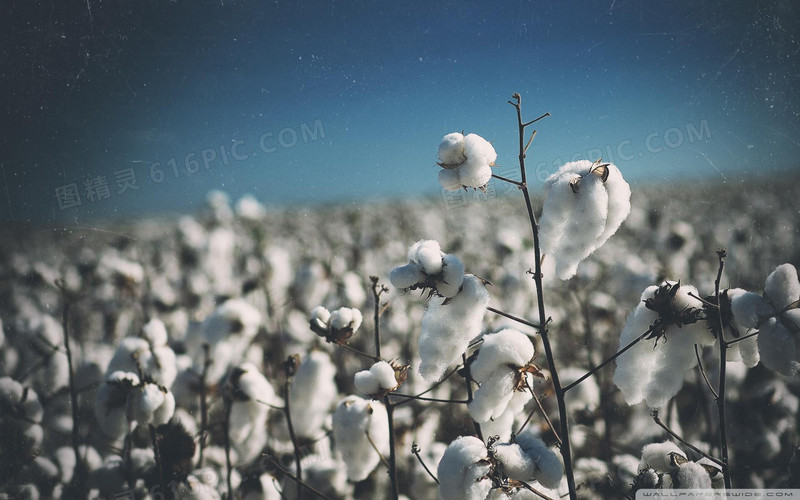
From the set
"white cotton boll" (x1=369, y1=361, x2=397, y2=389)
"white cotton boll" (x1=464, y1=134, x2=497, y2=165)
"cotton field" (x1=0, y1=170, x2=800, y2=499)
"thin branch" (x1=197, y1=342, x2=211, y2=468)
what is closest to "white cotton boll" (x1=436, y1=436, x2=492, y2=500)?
"cotton field" (x1=0, y1=170, x2=800, y2=499)

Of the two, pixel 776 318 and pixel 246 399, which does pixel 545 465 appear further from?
pixel 246 399

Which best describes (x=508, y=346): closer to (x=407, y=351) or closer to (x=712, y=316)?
(x=712, y=316)

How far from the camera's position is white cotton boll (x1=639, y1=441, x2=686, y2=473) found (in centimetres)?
119

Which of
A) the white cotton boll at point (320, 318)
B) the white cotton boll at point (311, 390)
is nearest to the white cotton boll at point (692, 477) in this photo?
the white cotton boll at point (320, 318)

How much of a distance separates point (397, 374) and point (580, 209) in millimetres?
648

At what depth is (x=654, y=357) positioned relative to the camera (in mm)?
1251

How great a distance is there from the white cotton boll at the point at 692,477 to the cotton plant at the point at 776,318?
27 cm

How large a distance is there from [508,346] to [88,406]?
9.87 ft

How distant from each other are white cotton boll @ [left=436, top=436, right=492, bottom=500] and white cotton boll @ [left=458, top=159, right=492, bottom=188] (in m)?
0.57

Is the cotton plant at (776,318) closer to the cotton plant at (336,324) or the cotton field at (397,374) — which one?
the cotton field at (397,374)

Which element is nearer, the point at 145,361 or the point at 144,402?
the point at 144,402

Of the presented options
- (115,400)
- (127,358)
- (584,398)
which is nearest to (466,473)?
(115,400)

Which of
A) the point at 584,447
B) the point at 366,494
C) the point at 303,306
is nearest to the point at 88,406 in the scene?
the point at 303,306

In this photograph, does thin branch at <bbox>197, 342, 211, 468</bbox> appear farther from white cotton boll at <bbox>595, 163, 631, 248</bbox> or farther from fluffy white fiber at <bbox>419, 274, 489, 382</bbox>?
white cotton boll at <bbox>595, 163, 631, 248</bbox>
